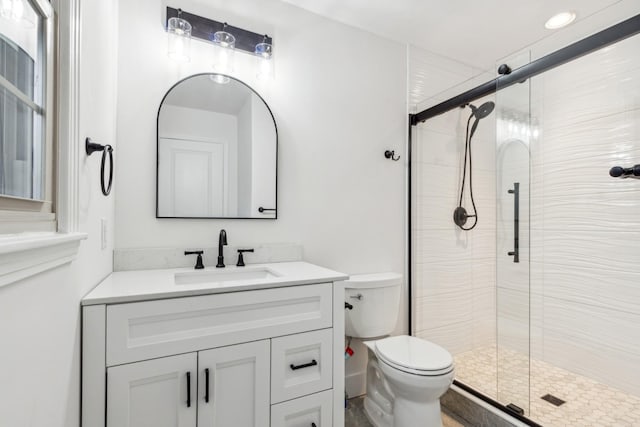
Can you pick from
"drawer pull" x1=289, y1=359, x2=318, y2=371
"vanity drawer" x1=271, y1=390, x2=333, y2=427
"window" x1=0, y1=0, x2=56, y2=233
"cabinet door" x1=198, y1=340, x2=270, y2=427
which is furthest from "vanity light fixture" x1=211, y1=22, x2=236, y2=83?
"vanity drawer" x1=271, y1=390, x2=333, y2=427

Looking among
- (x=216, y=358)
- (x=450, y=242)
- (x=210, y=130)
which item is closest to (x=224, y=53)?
(x=210, y=130)

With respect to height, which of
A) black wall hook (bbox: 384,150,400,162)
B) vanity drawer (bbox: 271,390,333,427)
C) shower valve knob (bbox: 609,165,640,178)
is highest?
black wall hook (bbox: 384,150,400,162)

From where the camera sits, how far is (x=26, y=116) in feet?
2.11

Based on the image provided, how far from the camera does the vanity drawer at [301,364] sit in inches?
48.4

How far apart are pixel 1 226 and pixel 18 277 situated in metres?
0.09

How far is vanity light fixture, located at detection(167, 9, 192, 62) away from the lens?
5.01 feet

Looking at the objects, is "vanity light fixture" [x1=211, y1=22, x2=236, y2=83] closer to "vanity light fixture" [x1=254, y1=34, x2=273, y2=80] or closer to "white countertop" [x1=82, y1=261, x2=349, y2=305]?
"vanity light fixture" [x1=254, y1=34, x2=273, y2=80]

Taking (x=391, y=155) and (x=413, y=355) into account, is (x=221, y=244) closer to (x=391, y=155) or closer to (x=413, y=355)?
(x=413, y=355)

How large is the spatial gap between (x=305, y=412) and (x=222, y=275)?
0.70 meters

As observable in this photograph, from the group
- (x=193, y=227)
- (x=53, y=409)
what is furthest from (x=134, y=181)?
(x=53, y=409)

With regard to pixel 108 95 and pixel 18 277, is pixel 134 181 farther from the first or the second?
pixel 18 277

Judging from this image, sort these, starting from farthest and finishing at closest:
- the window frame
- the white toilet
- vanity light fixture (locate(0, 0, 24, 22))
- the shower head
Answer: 1. the shower head
2. the white toilet
3. the window frame
4. vanity light fixture (locate(0, 0, 24, 22))

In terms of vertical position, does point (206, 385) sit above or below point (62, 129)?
below

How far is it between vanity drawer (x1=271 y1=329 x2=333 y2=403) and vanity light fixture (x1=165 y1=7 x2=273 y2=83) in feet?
4.48
